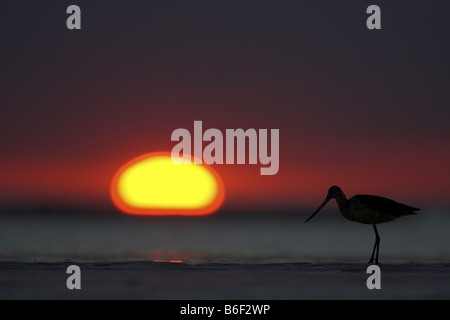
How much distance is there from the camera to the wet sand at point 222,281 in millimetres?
9672

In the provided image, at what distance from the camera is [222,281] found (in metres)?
10.7

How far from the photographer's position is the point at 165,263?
12.4m

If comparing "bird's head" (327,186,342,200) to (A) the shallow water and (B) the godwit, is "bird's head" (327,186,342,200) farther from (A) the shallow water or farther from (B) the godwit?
(A) the shallow water

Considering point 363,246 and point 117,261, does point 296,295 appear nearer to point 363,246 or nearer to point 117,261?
point 117,261

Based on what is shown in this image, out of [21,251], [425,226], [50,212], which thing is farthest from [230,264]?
[50,212]

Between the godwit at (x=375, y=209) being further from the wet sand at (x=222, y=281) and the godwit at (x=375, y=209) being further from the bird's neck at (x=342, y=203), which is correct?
the wet sand at (x=222, y=281)

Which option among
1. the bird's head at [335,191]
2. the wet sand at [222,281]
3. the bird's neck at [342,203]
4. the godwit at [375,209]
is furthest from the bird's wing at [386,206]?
the wet sand at [222,281]

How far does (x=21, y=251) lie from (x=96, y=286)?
13.2 feet

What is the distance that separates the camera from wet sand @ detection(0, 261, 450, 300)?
9.67 meters

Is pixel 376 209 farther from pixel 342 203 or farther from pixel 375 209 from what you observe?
pixel 342 203

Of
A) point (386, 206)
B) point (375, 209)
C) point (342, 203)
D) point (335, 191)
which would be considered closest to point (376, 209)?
point (375, 209)

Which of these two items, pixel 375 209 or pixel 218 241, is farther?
pixel 218 241

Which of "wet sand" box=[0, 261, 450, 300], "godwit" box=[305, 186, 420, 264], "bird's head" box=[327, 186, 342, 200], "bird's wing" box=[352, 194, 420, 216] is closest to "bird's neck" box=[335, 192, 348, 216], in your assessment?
"bird's head" box=[327, 186, 342, 200]
